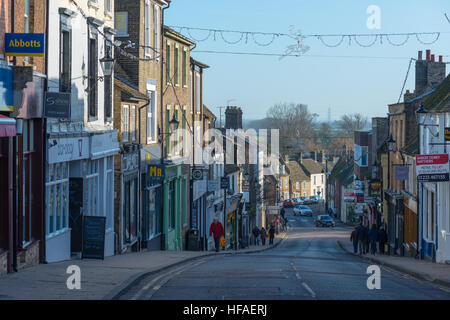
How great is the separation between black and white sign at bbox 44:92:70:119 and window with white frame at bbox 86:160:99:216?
14.6 feet

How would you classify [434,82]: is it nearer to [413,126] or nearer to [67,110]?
[413,126]

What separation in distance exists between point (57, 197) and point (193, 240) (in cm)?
1740

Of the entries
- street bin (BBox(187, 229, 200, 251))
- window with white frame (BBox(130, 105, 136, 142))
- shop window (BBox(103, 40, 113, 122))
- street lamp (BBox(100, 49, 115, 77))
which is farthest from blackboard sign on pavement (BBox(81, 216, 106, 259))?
street bin (BBox(187, 229, 200, 251))

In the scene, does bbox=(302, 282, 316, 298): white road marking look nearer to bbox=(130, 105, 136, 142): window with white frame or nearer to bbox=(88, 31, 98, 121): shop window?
bbox=(88, 31, 98, 121): shop window

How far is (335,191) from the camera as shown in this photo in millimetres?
93688

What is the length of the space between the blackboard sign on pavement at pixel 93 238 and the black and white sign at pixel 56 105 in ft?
13.5

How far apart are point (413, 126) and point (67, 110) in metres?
23.9

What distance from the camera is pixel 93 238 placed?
1970 centimetres

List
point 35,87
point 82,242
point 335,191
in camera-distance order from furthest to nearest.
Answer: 1. point 335,191
2. point 82,242
3. point 35,87

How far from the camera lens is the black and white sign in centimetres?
1647

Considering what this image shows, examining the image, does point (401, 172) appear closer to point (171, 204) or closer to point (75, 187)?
point (171, 204)

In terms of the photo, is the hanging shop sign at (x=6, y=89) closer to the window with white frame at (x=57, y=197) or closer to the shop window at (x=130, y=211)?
the window with white frame at (x=57, y=197)

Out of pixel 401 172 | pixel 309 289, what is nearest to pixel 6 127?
pixel 309 289
